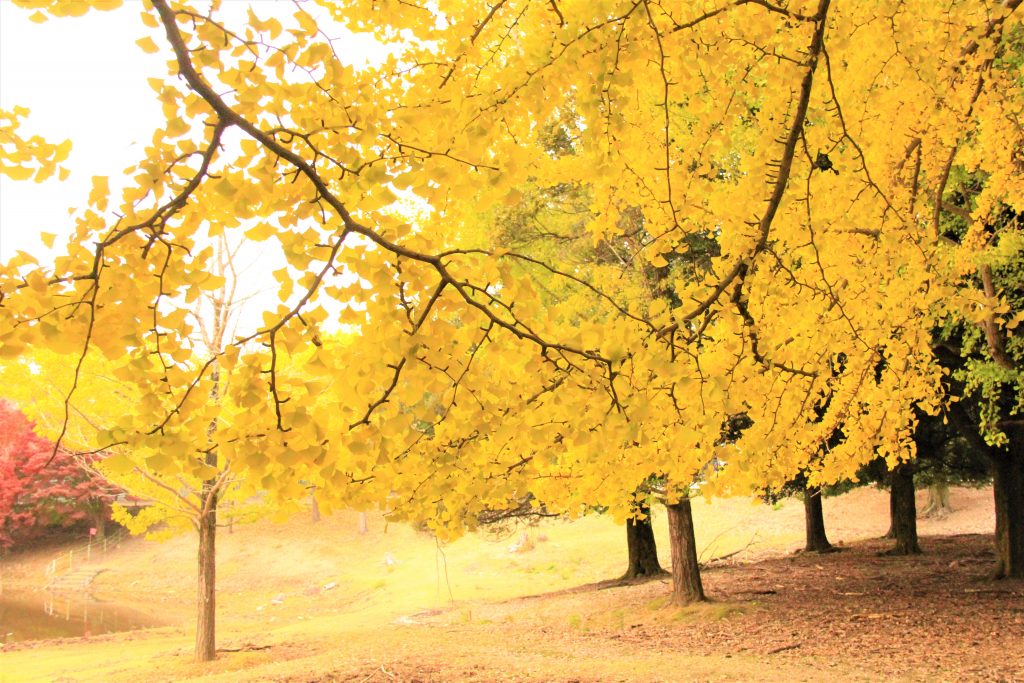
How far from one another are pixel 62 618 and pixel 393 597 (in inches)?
306

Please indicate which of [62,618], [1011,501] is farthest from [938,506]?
[62,618]

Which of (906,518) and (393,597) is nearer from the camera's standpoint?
(906,518)

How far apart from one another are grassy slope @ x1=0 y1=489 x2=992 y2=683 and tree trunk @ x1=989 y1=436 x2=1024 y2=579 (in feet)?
12.4

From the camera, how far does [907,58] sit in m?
3.37

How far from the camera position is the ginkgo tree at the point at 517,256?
1708 millimetres

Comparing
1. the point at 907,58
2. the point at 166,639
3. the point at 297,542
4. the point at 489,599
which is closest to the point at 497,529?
the point at 489,599

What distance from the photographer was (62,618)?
17.5 m

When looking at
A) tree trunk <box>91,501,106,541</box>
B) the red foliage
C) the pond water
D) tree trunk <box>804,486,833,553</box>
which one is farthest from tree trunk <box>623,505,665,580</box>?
tree trunk <box>91,501,106,541</box>

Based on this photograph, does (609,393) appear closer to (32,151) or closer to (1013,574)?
(32,151)

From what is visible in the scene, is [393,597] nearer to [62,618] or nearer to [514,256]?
[62,618]

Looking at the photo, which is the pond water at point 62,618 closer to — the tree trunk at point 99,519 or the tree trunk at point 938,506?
the tree trunk at point 99,519

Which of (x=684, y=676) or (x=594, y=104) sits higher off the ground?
(x=594, y=104)

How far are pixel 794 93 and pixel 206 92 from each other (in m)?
2.41

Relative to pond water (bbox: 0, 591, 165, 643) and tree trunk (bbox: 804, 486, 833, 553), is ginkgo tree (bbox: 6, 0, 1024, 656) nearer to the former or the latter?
tree trunk (bbox: 804, 486, 833, 553)
